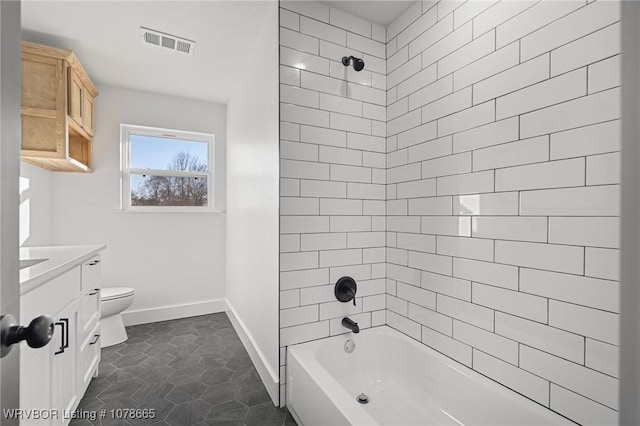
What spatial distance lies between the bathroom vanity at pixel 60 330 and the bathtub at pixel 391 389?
1.10 metres

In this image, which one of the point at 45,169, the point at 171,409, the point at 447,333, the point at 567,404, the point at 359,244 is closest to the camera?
A: the point at 567,404

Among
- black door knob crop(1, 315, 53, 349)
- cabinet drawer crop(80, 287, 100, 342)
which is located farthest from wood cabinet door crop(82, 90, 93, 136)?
black door knob crop(1, 315, 53, 349)

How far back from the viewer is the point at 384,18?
2084mm

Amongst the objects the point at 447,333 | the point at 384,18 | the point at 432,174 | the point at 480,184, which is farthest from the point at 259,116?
the point at 447,333

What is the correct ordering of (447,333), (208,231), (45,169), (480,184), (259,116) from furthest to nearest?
1. (208,231)
2. (45,169)
3. (259,116)
4. (447,333)
5. (480,184)

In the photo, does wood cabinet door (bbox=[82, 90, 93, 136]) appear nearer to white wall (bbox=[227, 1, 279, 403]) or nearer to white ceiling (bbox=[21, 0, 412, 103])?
white ceiling (bbox=[21, 0, 412, 103])

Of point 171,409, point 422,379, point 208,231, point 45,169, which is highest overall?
point 45,169

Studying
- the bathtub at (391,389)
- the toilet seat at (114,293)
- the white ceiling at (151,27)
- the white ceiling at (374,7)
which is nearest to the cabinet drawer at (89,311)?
the toilet seat at (114,293)

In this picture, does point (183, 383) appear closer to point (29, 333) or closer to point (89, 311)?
point (89, 311)

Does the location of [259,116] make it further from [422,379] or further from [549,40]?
[422,379]

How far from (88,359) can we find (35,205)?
1610 millimetres

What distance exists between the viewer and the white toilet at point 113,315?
2.67 metres

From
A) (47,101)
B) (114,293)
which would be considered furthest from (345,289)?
(47,101)

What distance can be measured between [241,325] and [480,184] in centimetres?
236
